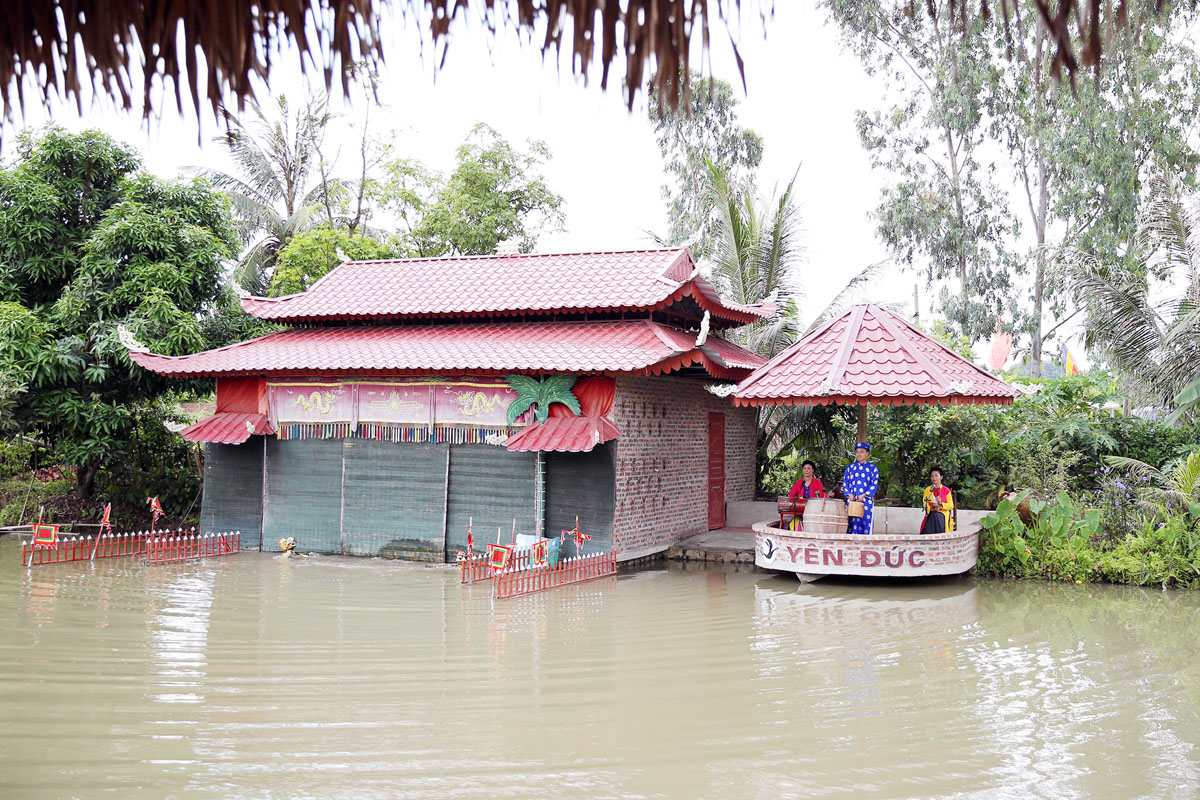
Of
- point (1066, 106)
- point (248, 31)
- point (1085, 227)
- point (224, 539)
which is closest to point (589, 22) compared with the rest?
point (248, 31)

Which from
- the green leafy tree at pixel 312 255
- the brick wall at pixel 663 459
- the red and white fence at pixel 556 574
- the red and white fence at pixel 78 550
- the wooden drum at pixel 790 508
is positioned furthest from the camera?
the green leafy tree at pixel 312 255

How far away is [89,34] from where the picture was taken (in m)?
3.77

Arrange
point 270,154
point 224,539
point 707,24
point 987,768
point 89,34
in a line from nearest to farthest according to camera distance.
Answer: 1. point 89,34
2. point 707,24
3. point 987,768
4. point 224,539
5. point 270,154

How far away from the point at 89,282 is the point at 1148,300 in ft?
57.0

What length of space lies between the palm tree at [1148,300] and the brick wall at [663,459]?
6244 mm

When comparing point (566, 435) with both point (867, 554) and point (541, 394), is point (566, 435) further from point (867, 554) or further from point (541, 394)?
point (867, 554)

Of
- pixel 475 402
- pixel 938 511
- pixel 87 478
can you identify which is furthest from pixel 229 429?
pixel 938 511

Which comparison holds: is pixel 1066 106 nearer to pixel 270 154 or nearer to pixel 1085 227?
pixel 1085 227

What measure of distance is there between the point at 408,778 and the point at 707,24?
4.22 metres

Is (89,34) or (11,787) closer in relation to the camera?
(89,34)

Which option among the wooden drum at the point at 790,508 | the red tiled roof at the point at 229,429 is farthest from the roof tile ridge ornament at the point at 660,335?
the red tiled roof at the point at 229,429

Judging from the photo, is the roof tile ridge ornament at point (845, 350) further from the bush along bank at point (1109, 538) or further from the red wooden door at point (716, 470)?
the red wooden door at point (716, 470)

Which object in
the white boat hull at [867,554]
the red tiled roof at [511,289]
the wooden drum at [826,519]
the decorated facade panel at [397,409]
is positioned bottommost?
the white boat hull at [867,554]

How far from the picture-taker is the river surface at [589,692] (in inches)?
212
